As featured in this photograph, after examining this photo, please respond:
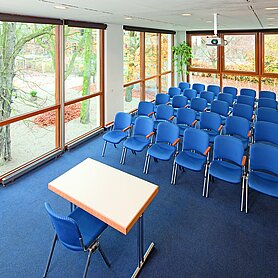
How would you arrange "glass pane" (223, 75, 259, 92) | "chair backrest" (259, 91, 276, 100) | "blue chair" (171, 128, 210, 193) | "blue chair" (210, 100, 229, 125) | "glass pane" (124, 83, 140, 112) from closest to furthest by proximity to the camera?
"blue chair" (171, 128, 210, 193) → "blue chair" (210, 100, 229, 125) → "chair backrest" (259, 91, 276, 100) → "glass pane" (124, 83, 140, 112) → "glass pane" (223, 75, 259, 92)

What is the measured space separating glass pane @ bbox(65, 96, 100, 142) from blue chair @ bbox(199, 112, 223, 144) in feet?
9.24

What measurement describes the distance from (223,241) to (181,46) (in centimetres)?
882

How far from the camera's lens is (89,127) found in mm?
7387

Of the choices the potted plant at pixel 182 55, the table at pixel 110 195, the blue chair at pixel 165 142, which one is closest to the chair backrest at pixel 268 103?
the blue chair at pixel 165 142

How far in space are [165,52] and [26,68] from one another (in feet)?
22.3

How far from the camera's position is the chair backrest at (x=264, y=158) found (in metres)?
4.14

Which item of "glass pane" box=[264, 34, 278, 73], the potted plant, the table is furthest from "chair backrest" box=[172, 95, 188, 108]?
the table

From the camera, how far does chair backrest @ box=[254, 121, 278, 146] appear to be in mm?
5305

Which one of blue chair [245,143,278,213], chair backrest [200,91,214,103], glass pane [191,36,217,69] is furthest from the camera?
glass pane [191,36,217,69]

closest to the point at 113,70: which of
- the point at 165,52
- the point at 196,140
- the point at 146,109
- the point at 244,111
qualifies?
the point at 146,109

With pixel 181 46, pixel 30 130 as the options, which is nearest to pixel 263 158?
pixel 30 130

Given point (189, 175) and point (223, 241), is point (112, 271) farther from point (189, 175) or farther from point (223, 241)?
point (189, 175)

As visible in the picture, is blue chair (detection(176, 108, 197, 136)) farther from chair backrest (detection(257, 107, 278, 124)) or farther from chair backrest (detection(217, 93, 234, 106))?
chair backrest (detection(217, 93, 234, 106))

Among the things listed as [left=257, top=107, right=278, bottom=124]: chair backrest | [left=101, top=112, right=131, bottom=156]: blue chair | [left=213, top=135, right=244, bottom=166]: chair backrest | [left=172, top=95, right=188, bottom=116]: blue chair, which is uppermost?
[left=172, top=95, right=188, bottom=116]: blue chair
